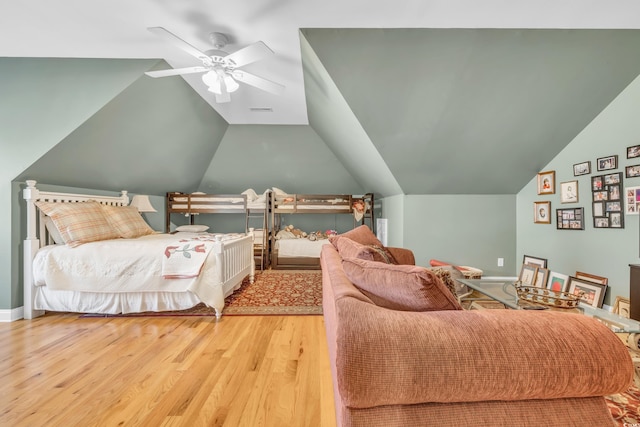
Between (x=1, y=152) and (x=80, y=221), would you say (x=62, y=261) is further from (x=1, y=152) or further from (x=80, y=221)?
(x=1, y=152)

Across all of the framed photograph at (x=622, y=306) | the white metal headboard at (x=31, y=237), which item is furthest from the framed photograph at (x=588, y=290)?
the white metal headboard at (x=31, y=237)

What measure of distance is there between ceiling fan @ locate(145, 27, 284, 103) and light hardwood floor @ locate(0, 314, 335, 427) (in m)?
2.24

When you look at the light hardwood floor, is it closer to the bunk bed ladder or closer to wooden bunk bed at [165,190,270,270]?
the bunk bed ladder

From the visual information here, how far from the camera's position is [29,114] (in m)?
2.64

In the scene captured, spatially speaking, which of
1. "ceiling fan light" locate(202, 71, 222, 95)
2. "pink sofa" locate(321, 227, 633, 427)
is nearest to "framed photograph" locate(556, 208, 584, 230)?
"pink sofa" locate(321, 227, 633, 427)

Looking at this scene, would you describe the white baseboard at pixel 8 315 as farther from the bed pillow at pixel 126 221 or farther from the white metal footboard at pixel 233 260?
the white metal footboard at pixel 233 260

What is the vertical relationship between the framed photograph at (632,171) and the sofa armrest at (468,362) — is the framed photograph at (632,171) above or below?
above

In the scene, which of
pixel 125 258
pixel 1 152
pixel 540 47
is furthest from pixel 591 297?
pixel 1 152

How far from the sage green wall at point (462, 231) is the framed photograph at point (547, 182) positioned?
503 millimetres

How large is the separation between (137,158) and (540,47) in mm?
4727

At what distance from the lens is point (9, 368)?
1865 mm

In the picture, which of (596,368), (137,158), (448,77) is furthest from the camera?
(137,158)

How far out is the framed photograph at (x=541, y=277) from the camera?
3.38m

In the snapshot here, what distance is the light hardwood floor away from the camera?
1.45m
